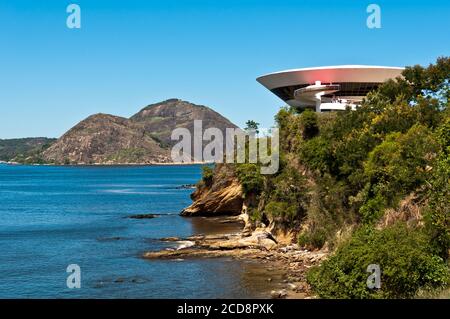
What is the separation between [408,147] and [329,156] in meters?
12.9

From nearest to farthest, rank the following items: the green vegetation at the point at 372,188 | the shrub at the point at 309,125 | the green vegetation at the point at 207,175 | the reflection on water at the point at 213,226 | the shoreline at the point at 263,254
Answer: the green vegetation at the point at 372,188
the shoreline at the point at 263,254
the shrub at the point at 309,125
the reflection on water at the point at 213,226
the green vegetation at the point at 207,175

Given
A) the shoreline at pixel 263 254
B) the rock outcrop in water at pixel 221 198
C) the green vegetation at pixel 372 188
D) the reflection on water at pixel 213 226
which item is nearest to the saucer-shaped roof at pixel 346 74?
the green vegetation at pixel 372 188

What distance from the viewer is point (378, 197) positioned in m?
34.7

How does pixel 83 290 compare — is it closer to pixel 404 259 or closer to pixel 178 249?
pixel 178 249

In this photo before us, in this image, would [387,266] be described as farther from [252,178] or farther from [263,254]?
[252,178]

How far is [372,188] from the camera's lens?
36469 mm

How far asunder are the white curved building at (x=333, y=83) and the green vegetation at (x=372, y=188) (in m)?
8.95

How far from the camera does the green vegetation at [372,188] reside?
82.7 ft

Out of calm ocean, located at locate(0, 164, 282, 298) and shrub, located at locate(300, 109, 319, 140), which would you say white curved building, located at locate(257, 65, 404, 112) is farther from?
calm ocean, located at locate(0, 164, 282, 298)

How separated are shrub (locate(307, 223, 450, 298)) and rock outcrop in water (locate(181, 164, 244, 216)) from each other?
4091 cm

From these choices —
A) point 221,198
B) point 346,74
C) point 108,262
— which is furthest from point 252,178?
point 346,74

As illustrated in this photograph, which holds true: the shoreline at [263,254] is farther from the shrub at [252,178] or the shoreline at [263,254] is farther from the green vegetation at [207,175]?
the green vegetation at [207,175]
